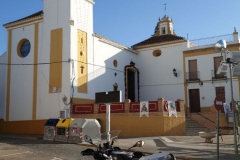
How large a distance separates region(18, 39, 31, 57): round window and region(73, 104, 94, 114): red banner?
22.3ft

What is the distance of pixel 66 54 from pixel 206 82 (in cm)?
1204

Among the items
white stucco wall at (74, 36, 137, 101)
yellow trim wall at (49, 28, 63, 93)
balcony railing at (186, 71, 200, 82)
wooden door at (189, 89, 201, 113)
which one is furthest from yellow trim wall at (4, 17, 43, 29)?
wooden door at (189, 89, 201, 113)

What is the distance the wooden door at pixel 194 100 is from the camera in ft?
86.0

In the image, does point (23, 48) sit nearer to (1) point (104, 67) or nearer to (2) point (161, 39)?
(1) point (104, 67)

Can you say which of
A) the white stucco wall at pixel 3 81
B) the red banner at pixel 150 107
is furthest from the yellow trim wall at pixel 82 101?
the white stucco wall at pixel 3 81

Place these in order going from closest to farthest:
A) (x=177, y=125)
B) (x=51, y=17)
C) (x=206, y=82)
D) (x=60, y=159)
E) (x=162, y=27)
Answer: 1. (x=60, y=159)
2. (x=177, y=125)
3. (x=51, y=17)
4. (x=206, y=82)
5. (x=162, y=27)

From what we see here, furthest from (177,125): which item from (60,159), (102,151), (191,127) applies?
(102,151)

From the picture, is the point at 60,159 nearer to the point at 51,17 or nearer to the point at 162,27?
the point at 51,17

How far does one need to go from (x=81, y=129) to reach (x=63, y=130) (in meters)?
1.30

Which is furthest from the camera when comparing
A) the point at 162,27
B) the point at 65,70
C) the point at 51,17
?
the point at 162,27

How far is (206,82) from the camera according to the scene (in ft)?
84.8

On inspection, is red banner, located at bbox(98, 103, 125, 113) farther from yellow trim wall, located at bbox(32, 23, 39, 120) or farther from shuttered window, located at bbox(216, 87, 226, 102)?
shuttered window, located at bbox(216, 87, 226, 102)

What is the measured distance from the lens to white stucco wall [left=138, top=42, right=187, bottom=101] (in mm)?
27266

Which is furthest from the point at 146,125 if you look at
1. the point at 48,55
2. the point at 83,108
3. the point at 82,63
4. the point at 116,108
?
the point at 48,55
